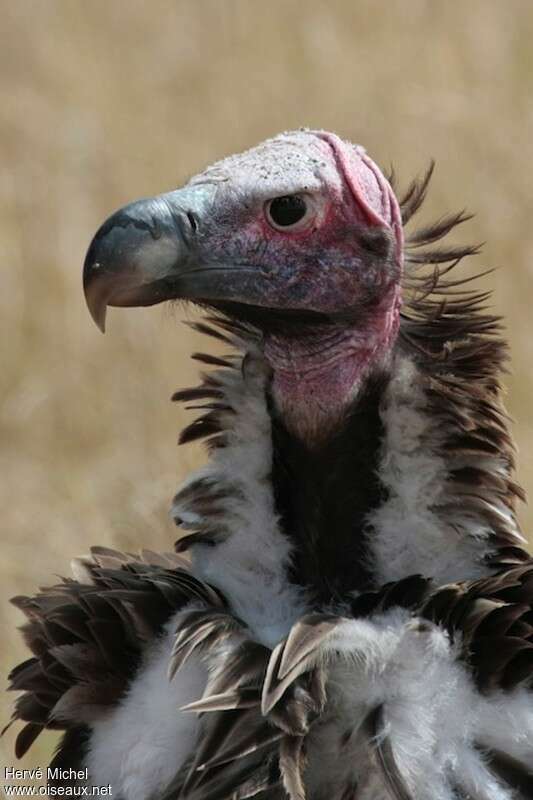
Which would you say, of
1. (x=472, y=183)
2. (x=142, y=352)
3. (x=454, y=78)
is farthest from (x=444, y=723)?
(x=454, y=78)

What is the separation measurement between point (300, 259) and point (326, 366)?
217 millimetres

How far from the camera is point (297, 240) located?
4.09 meters

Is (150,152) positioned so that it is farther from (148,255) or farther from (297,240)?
(148,255)

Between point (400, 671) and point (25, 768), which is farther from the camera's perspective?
point (25, 768)

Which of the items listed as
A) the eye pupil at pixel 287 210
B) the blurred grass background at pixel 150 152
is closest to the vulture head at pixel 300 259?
the eye pupil at pixel 287 210

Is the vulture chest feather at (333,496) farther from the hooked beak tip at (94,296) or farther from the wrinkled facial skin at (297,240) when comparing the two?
the hooked beak tip at (94,296)

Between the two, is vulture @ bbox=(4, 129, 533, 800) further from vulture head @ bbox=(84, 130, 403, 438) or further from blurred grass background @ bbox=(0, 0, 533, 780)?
blurred grass background @ bbox=(0, 0, 533, 780)

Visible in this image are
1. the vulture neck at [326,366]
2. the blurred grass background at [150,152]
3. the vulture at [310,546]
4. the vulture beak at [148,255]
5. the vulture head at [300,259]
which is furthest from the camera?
the blurred grass background at [150,152]

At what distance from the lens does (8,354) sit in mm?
7559

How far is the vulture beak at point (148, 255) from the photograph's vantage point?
381cm

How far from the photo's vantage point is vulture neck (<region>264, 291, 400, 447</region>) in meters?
Result: 4.10

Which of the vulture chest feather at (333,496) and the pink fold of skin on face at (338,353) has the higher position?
the pink fold of skin on face at (338,353)

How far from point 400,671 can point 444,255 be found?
908 mm

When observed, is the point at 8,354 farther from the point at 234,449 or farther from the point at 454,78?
the point at 234,449
